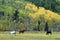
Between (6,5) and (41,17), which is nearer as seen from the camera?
(41,17)

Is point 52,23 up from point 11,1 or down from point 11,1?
down

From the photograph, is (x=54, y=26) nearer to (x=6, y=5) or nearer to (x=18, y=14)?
(x=18, y=14)

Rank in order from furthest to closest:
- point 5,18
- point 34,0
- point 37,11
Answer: point 34,0 < point 37,11 < point 5,18

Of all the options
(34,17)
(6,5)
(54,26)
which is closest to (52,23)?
(54,26)

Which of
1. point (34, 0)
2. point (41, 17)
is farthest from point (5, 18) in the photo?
point (34, 0)

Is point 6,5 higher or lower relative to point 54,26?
higher

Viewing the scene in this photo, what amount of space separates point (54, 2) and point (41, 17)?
16150mm

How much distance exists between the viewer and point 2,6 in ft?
197

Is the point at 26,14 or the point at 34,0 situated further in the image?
the point at 34,0

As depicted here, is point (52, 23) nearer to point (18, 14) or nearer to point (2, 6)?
point (18, 14)

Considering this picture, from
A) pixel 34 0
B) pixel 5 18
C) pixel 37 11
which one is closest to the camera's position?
pixel 5 18

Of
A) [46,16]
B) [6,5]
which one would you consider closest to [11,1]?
[6,5]

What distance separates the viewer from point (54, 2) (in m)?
72.1

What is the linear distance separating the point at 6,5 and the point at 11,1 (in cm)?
310
